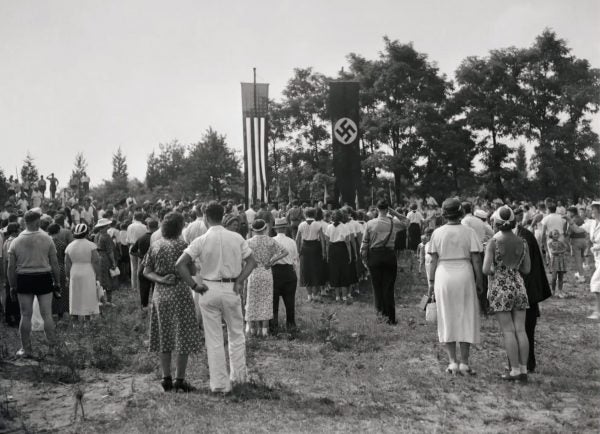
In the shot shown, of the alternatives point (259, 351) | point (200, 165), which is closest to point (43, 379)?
point (259, 351)

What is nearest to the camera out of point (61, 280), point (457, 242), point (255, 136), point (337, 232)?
point (457, 242)

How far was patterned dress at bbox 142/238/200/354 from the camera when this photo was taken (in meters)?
6.36

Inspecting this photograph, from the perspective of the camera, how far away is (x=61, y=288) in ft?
36.4

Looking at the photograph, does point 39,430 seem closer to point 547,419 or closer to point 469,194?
point 547,419

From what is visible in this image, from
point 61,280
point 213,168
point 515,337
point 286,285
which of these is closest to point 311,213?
point 286,285

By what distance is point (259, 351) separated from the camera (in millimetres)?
8500

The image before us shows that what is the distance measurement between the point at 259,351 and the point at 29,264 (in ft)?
10.9

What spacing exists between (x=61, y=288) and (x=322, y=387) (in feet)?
20.9

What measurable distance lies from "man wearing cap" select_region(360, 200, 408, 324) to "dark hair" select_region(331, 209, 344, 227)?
104 inches

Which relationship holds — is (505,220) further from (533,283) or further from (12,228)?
→ (12,228)

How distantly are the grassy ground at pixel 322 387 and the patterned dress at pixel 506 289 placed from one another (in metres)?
0.83

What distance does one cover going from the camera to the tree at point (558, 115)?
41688 mm

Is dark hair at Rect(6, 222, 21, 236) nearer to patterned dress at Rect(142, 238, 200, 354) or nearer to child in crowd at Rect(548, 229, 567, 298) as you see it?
patterned dress at Rect(142, 238, 200, 354)

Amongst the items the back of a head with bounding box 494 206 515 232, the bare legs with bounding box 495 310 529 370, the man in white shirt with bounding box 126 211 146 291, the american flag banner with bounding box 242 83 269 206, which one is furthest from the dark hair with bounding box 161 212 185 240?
the american flag banner with bounding box 242 83 269 206
